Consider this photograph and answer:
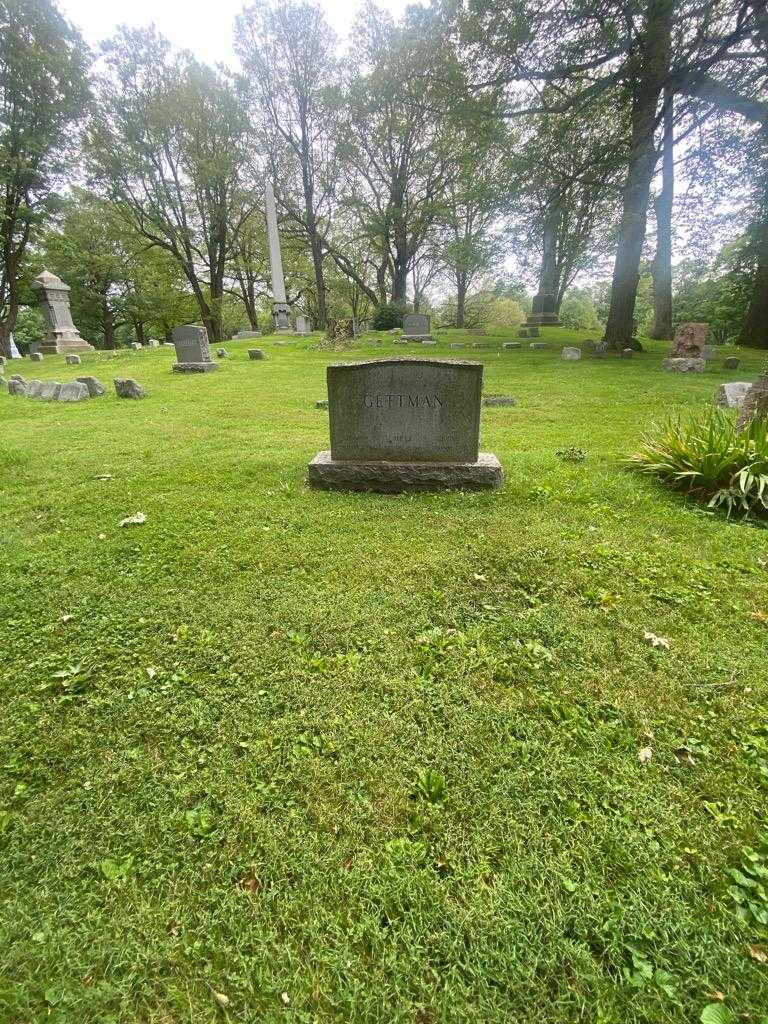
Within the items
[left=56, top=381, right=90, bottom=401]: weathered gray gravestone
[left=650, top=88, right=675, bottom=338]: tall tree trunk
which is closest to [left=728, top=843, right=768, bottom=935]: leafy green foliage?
[left=56, top=381, right=90, bottom=401]: weathered gray gravestone

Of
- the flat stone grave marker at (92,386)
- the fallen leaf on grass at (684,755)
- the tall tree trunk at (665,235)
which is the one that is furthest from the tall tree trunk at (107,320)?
the fallen leaf on grass at (684,755)

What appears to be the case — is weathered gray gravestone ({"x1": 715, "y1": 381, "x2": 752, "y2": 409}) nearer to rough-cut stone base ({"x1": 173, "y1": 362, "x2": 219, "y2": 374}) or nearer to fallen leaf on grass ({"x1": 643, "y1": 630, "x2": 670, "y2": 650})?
fallen leaf on grass ({"x1": 643, "y1": 630, "x2": 670, "y2": 650})

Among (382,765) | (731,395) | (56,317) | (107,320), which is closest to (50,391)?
(382,765)

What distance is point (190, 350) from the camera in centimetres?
1394

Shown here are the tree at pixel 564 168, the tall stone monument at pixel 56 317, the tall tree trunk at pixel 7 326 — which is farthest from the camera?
the tall tree trunk at pixel 7 326

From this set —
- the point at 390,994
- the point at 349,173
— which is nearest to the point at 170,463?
the point at 390,994

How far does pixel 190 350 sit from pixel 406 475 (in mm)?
12389

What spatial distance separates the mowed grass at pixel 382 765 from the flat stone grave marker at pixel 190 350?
11.3m

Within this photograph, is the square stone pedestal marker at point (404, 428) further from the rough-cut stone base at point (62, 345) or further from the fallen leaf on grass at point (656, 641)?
the rough-cut stone base at point (62, 345)

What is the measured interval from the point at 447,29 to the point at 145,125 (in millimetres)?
16804

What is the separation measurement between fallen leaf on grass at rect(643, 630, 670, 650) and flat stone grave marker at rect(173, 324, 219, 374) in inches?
560

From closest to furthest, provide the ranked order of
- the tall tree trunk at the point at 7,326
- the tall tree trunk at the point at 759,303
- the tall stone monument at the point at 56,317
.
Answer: the tall tree trunk at the point at 759,303, the tall stone monument at the point at 56,317, the tall tree trunk at the point at 7,326

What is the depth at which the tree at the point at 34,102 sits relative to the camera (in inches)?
710

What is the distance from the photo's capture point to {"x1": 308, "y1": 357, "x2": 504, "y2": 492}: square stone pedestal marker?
4.18 meters
